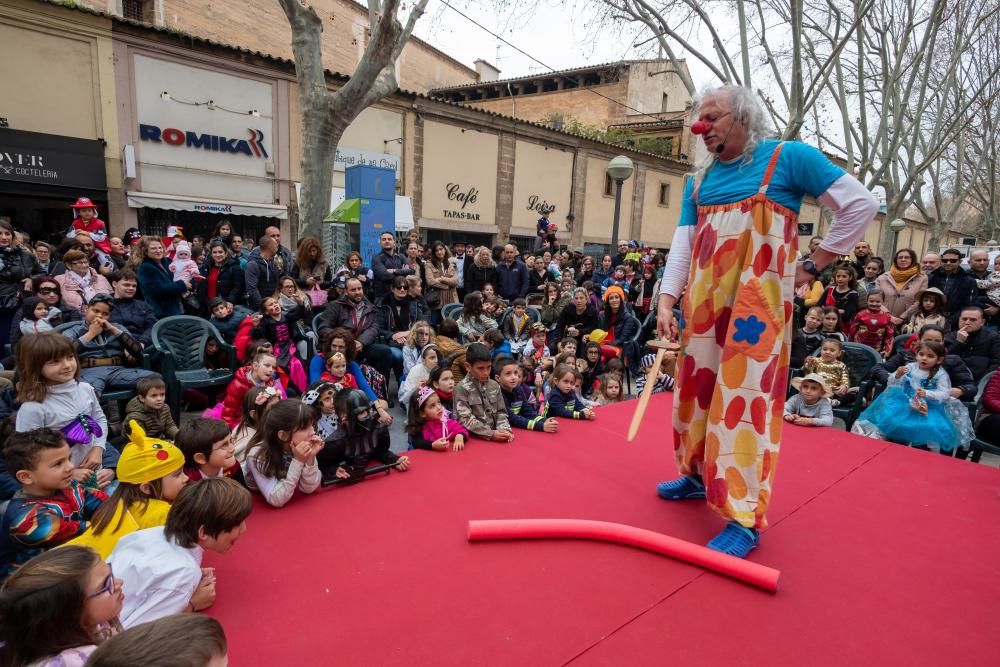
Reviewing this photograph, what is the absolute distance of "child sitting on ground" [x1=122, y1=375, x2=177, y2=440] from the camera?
11.5 feet

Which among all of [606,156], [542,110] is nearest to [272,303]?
[606,156]

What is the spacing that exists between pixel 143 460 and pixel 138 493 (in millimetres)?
125

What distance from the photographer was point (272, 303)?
15.6ft

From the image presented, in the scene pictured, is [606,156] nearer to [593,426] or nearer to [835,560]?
[593,426]

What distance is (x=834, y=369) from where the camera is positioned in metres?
4.65

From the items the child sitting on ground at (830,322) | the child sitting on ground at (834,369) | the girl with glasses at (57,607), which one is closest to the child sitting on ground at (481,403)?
the girl with glasses at (57,607)

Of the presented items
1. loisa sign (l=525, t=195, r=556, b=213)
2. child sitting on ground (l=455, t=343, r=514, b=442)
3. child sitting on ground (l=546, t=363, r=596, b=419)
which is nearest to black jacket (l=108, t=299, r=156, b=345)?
child sitting on ground (l=455, t=343, r=514, b=442)

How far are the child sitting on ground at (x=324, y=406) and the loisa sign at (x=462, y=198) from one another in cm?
1258

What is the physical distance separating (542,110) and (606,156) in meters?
5.01

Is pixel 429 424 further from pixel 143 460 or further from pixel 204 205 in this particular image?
pixel 204 205

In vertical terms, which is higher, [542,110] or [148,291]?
[542,110]

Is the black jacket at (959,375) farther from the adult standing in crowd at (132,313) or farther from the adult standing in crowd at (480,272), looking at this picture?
the adult standing in crowd at (132,313)

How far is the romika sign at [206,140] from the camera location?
10727 millimetres

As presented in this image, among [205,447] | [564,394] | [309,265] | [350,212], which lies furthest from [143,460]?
[350,212]
